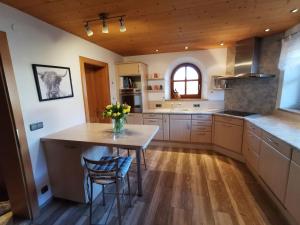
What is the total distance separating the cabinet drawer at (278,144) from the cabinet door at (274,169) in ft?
0.14

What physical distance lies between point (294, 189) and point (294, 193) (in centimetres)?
4

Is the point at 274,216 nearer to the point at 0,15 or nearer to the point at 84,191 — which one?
the point at 84,191

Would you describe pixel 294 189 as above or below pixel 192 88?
below

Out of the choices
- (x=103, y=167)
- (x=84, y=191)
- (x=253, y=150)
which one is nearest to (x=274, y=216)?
(x=253, y=150)

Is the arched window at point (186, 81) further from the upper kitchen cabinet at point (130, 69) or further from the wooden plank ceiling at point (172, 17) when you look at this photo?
the wooden plank ceiling at point (172, 17)

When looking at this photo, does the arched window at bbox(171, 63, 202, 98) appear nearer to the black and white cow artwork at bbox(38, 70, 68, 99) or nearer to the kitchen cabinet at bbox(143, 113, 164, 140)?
the kitchen cabinet at bbox(143, 113, 164, 140)

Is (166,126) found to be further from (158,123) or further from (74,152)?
(74,152)

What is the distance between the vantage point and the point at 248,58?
3.02m

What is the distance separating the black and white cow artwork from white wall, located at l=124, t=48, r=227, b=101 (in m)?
2.40

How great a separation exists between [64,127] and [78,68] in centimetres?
100

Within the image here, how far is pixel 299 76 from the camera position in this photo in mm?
2629

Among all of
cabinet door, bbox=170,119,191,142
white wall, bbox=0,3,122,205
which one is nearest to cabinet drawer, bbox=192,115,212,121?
cabinet door, bbox=170,119,191,142

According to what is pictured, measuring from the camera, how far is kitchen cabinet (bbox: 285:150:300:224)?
1463mm

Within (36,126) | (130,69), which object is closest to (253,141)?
(130,69)
